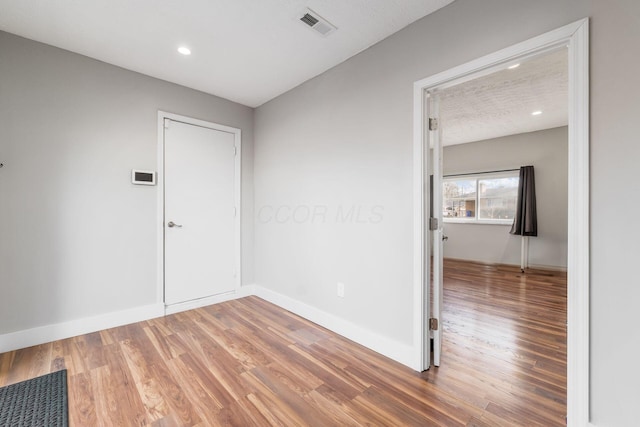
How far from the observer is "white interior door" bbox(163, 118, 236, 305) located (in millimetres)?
3152

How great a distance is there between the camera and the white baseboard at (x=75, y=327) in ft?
7.55

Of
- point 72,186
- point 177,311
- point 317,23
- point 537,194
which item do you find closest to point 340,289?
point 177,311

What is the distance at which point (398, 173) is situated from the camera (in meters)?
2.17

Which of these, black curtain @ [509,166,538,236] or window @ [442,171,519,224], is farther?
window @ [442,171,519,224]

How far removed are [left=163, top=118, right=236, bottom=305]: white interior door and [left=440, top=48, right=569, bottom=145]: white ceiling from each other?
2.90m

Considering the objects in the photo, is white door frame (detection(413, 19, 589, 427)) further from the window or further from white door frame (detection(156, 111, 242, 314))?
the window

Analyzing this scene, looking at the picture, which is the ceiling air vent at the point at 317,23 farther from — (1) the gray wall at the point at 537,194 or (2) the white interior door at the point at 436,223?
(1) the gray wall at the point at 537,194

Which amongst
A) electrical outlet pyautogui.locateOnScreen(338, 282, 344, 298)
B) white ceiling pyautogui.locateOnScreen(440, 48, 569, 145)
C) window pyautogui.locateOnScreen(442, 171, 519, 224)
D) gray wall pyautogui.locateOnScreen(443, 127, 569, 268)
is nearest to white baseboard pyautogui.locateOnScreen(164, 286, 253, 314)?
electrical outlet pyautogui.locateOnScreen(338, 282, 344, 298)

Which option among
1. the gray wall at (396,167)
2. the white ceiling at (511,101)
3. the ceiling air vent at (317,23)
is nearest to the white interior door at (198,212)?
the gray wall at (396,167)

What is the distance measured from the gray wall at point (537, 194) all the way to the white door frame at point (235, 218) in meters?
5.31

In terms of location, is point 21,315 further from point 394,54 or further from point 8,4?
point 394,54

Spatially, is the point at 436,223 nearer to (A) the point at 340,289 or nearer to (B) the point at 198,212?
(A) the point at 340,289

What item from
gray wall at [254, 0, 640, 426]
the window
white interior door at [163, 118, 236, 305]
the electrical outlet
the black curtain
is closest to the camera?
gray wall at [254, 0, 640, 426]

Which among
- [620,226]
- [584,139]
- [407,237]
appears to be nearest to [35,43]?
[407,237]
